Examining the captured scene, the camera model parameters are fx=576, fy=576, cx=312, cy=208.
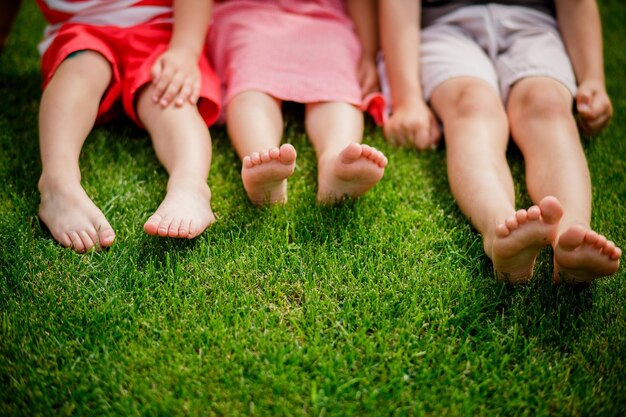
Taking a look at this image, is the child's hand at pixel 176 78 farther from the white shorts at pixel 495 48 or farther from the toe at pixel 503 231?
the toe at pixel 503 231

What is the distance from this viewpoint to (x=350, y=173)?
54.6 inches

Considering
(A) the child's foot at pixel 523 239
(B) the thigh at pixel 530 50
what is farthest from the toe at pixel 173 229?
(B) the thigh at pixel 530 50

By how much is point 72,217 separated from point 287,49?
32.9 inches

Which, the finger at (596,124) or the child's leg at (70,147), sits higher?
the child's leg at (70,147)

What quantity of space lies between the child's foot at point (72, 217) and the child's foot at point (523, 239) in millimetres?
871

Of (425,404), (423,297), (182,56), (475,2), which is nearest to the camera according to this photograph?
(425,404)

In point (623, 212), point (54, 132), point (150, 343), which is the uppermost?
point (54, 132)

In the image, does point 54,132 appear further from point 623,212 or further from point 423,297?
point 623,212

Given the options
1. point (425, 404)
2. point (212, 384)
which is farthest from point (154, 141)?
point (425, 404)

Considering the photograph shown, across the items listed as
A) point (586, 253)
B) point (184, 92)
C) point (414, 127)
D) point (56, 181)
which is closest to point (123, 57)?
point (184, 92)

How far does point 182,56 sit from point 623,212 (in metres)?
1.28

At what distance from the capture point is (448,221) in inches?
57.8

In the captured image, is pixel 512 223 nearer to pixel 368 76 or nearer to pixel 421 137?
pixel 421 137

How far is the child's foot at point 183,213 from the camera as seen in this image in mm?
1290
